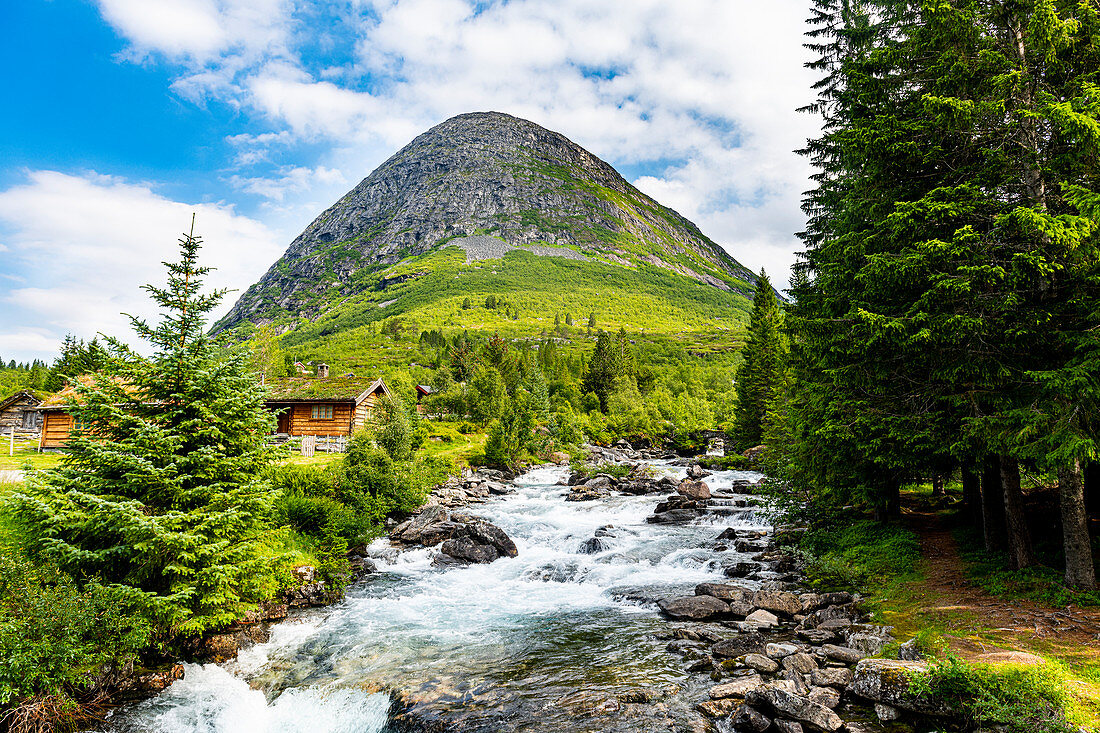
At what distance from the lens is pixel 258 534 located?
13.4 metres

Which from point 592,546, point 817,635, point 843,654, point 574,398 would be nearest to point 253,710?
point 843,654

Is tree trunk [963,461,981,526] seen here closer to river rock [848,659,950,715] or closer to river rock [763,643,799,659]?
river rock [763,643,799,659]

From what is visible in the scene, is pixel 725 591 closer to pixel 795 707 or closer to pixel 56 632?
pixel 795 707

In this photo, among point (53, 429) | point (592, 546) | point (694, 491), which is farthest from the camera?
point (53, 429)

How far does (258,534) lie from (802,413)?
56.1 feet

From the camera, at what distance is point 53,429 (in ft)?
122

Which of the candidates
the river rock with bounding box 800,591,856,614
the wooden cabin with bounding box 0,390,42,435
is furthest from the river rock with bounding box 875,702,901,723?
the wooden cabin with bounding box 0,390,42,435

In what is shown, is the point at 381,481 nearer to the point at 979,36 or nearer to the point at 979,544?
the point at 979,544

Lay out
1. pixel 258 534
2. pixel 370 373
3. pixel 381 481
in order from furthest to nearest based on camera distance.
Result: pixel 370 373 → pixel 381 481 → pixel 258 534

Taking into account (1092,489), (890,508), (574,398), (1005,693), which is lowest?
(1005,693)

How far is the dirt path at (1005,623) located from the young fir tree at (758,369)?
1493 inches

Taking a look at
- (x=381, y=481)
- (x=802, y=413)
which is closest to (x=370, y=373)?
(x=381, y=481)

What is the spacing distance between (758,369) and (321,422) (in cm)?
4215

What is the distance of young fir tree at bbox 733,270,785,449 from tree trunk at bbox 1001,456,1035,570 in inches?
1475
